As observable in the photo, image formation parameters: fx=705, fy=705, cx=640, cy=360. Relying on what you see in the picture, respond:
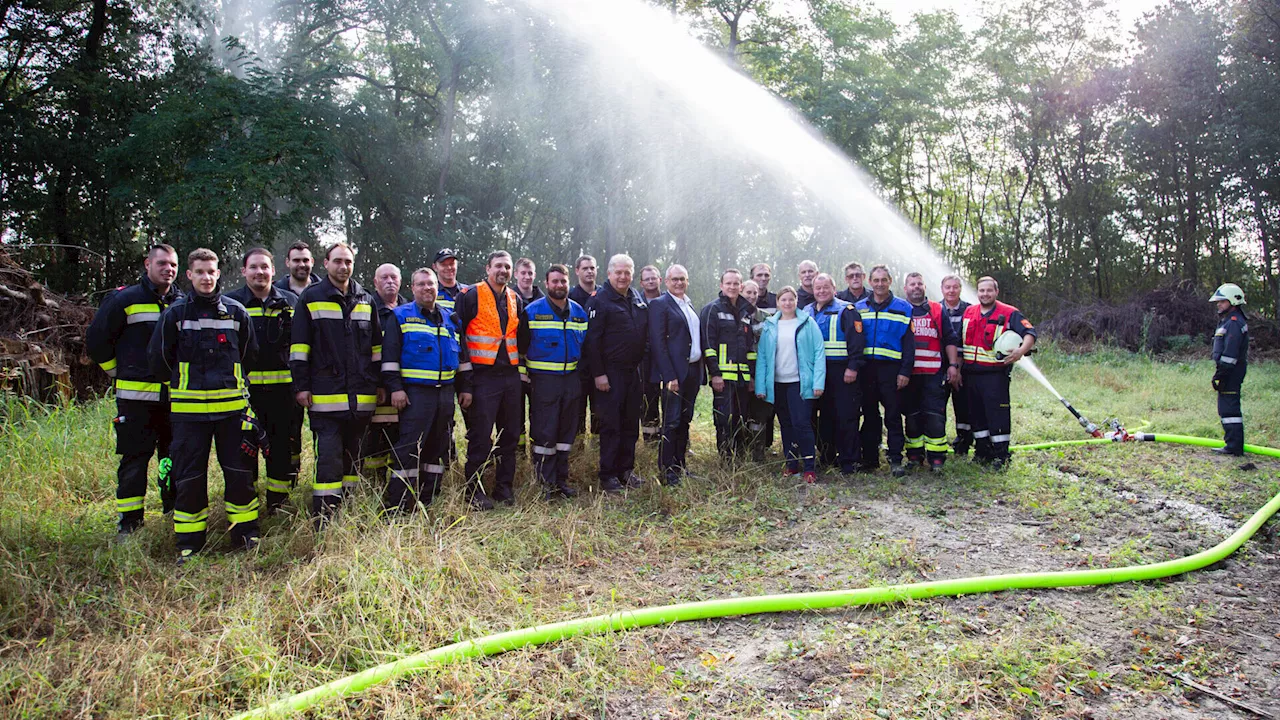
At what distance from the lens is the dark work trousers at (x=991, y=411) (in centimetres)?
652

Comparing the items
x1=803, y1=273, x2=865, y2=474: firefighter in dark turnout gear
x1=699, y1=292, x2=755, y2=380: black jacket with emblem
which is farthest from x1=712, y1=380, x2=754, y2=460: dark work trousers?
x1=803, y1=273, x2=865, y2=474: firefighter in dark turnout gear

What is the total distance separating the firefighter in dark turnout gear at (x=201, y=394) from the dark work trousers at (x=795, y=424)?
14.0 feet

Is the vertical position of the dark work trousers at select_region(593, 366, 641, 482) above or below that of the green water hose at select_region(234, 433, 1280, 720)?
above

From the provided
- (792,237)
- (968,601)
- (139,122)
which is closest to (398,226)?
(139,122)

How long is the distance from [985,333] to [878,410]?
49.4 inches

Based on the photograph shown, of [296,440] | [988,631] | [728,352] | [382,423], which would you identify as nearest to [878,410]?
[728,352]

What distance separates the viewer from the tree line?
48.7 ft

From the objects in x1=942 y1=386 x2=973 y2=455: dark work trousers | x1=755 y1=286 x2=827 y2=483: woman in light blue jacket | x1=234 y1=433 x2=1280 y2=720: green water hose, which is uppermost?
x1=755 y1=286 x2=827 y2=483: woman in light blue jacket

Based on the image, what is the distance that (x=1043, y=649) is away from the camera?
3.16m

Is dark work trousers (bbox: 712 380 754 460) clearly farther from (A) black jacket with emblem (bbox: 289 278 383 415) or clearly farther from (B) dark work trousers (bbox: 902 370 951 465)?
(A) black jacket with emblem (bbox: 289 278 383 415)

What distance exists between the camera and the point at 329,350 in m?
4.50

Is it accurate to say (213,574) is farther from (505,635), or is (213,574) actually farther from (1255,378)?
(1255,378)

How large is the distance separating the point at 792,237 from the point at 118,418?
63.6 ft

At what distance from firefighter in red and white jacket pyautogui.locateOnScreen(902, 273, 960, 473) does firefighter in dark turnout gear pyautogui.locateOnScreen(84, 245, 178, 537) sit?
5.84 metres
